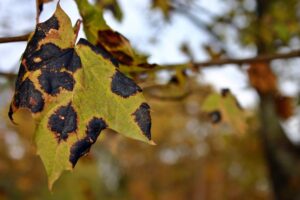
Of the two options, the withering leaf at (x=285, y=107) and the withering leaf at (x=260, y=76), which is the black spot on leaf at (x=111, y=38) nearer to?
the withering leaf at (x=260, y=76)

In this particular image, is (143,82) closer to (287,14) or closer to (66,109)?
(66,109)

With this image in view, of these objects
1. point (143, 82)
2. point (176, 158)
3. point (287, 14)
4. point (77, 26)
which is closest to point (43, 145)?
point (77, 26)

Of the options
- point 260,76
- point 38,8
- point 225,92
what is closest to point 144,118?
point 38,8

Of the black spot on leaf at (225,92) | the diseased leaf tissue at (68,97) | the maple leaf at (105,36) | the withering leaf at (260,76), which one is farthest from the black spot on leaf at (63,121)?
the withering leaf at (260,76)

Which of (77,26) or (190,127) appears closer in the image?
(77,26)

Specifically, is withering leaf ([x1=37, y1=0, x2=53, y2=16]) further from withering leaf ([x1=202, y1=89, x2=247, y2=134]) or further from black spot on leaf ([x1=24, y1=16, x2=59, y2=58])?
withering leaf ([x1=202, y1=89, x2=247, y2=134])

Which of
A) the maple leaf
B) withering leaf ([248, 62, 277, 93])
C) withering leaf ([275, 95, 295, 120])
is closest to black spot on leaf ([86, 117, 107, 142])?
the maple leaf

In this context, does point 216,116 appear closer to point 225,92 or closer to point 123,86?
point 225,92
